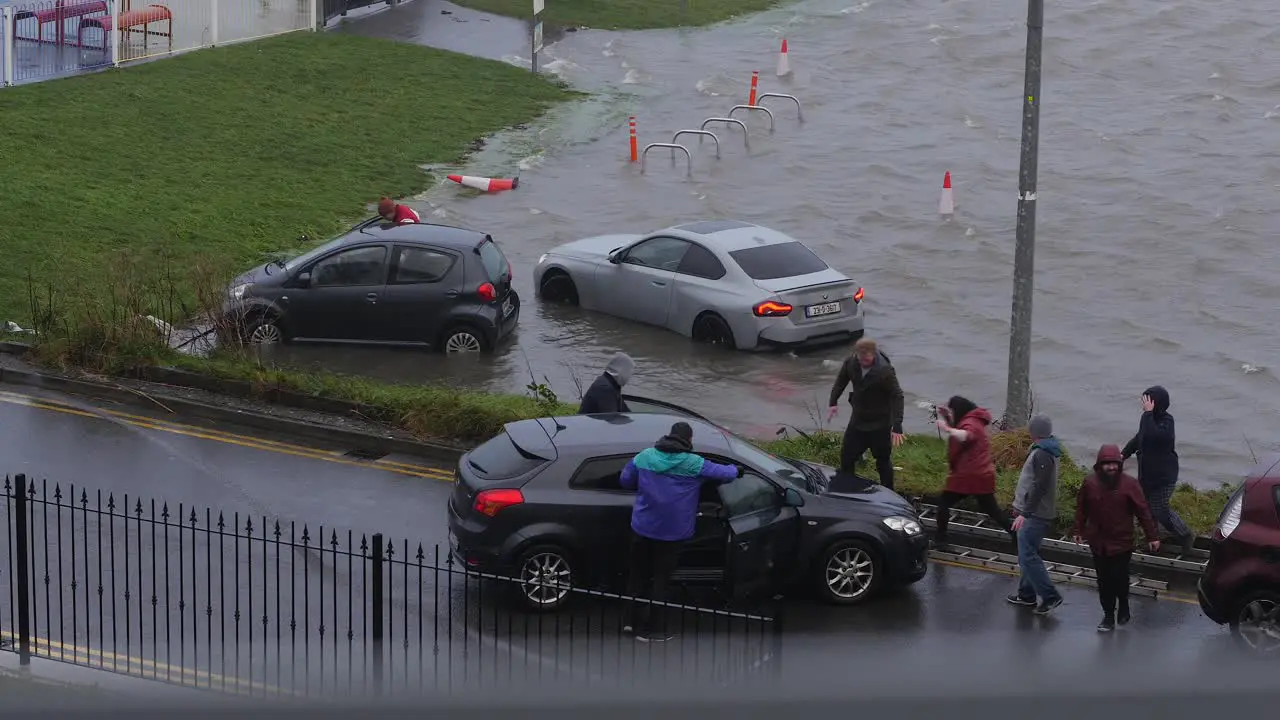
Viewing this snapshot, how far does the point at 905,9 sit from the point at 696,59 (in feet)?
39.8

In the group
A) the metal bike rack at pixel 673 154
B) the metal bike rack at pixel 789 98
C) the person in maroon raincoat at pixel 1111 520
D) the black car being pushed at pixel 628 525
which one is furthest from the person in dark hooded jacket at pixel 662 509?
the metal bike rack at pixel 789 98

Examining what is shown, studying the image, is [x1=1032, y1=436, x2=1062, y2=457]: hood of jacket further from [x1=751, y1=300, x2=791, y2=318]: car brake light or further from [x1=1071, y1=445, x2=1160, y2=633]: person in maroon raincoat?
[x1=751, y1=300, x2=791, y2=318]: car brake light

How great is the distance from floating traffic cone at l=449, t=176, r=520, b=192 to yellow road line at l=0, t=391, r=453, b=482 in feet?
42.6

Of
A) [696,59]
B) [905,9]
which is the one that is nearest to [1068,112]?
[696,59]

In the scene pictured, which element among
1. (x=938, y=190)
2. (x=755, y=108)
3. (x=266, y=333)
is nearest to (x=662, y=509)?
(x=266, y=333)

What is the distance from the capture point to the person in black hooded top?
1179 cm

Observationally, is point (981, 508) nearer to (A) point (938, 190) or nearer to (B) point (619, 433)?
(B) point (619, 433)

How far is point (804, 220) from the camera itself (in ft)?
92.4

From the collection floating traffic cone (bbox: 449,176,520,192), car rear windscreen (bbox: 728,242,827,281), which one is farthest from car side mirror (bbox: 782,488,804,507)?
floating traffic cone (bbox: 449,176,520,192)

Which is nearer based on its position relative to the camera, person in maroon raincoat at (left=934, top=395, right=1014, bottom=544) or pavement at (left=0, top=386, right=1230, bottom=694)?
Result: pavement at (left=0, top=386, right=1230, bottom=694)

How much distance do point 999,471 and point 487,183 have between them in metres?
15.6

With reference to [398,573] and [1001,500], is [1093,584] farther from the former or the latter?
[398,573]

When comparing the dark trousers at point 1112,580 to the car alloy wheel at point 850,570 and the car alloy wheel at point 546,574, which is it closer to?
the car alloy wheel at point 850,570

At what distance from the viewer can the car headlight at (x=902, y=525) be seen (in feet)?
36.0
